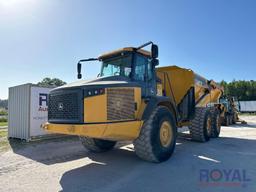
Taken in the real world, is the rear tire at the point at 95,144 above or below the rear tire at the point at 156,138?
below

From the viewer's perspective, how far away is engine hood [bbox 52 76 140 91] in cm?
568

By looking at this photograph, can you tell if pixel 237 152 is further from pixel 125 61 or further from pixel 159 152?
pixel 125 61

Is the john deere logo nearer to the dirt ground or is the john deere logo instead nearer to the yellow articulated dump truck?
the yellow articulated dump truck

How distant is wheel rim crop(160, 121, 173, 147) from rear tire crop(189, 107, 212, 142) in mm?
3326

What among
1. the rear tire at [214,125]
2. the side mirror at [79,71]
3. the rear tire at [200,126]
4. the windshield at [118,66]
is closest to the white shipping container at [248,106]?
the rear tire at [214,125]

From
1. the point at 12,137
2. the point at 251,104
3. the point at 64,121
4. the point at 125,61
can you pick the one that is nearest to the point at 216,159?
the point at 125,61

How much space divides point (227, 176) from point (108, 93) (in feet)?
10.3

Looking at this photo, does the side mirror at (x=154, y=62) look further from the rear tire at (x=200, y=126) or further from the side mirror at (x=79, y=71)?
the rear tire at (x=200, y=126)

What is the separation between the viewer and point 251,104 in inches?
2093

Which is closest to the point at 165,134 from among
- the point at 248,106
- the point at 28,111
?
the point at 28,111

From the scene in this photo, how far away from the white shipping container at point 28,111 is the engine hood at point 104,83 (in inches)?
219

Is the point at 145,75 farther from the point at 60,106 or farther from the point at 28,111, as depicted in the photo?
the point at 28,111

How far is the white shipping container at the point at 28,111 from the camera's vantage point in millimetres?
11086

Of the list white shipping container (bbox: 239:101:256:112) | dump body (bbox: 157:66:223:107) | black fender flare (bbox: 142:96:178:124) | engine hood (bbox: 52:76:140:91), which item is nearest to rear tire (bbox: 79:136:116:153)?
black fender flare (bbox: 142:96:178:124)
